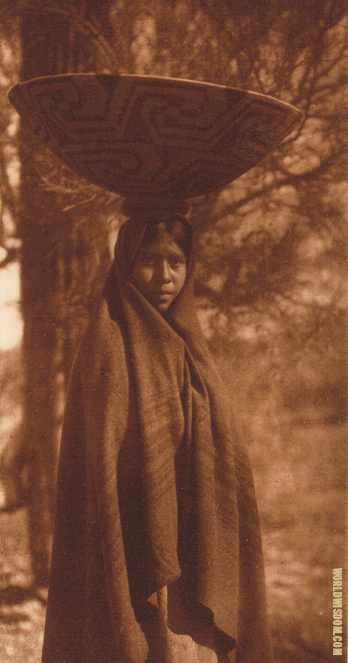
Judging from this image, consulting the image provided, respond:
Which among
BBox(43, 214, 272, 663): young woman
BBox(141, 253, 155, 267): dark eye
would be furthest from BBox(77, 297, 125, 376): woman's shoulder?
BBox(141, 253, 155, 267): dark eye

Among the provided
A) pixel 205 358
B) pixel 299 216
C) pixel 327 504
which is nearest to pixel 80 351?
pixel 205 358

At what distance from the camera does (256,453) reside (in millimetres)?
1369

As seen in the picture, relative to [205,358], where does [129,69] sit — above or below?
above

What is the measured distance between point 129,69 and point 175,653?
140 centimetres

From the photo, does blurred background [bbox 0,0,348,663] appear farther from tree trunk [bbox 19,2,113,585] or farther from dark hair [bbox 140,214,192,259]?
dark hair [bbox 140,214,192,259]

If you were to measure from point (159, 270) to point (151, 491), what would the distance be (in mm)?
478

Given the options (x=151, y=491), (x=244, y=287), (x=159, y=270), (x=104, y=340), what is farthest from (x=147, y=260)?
(x=151, y=491)

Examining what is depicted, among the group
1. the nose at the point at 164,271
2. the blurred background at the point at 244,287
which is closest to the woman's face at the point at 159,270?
the nose at the point at 164,271

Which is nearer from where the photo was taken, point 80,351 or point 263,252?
point 80,351

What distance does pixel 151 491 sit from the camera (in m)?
1.11

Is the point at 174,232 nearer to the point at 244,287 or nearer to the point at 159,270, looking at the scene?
the point at 159,270

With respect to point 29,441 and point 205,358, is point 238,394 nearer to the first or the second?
point 205,358

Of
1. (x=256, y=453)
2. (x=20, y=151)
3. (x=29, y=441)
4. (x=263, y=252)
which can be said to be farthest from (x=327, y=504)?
(x=20, y=151)

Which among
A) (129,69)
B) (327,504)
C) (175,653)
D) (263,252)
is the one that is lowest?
(175,653)
